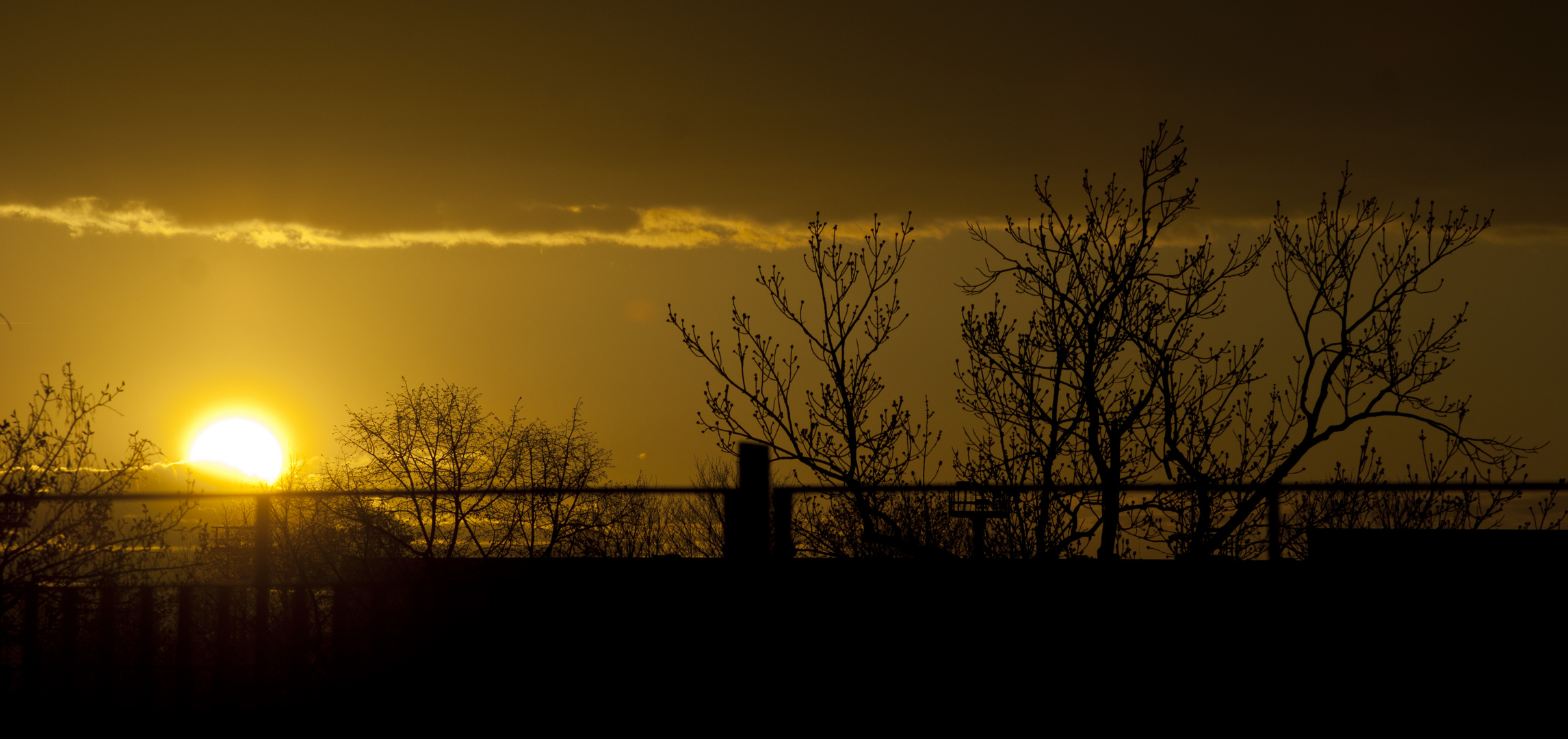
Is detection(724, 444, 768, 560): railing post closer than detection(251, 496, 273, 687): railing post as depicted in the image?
No

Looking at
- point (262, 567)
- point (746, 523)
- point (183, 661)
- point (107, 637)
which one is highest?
point (746, 523)

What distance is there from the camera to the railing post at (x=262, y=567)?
4.67 metres

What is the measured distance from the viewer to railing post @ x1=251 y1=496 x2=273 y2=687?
15.3 ft

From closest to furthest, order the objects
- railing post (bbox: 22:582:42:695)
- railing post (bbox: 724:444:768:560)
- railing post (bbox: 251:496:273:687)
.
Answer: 1. railing post (bbox: 251:496:273:687)
2. railing post (bbox: 22:582:42:695)
3. railing post (bbox: 724:444:768:560)

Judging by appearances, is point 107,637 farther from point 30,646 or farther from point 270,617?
point 270,617

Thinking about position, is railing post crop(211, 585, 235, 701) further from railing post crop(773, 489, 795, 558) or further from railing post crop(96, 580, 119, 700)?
railing post crop(773, 489, 795, 558)

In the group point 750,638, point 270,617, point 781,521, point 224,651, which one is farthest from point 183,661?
point 781,521

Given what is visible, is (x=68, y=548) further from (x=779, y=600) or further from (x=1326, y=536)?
(x=1326, y=536)

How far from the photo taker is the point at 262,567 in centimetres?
467

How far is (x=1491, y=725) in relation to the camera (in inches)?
181

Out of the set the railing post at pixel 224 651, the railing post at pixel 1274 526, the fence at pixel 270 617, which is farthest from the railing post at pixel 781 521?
the railing post at pixel 224 651

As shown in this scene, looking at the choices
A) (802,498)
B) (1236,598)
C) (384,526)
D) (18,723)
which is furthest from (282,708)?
(384,526)

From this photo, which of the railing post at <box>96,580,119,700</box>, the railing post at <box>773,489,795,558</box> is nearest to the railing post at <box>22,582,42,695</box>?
the railing post at <box>96,580,119,700</box>

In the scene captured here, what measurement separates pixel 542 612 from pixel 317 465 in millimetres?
13605
